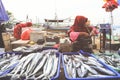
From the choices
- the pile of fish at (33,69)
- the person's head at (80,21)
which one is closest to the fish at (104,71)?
the pile of fish at (33,69)

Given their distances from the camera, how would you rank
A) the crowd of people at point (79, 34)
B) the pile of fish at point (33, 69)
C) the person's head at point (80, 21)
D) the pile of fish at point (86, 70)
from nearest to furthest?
the pile of fish at point (33, 69) → the pile of fish at point (86, 70) → the crowd of people at point (79, 34) → the person's head at point (80, 21)

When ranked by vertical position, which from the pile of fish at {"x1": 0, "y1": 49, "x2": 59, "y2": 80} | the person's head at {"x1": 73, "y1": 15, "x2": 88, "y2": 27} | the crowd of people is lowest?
the pile of fish at {"x1": 0, "y1": 49, "x2": 59, "y2": 80}

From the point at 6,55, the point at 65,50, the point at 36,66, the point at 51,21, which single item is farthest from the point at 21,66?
the point at 51,21

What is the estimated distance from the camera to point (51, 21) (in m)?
22.3

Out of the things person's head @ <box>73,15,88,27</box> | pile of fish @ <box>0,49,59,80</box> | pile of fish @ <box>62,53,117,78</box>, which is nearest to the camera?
pile of fish @ <box>0,49,59,80</box>

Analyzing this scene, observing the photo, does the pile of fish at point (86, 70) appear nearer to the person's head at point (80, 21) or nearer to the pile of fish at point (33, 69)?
the pile of fish at point (33, 69)

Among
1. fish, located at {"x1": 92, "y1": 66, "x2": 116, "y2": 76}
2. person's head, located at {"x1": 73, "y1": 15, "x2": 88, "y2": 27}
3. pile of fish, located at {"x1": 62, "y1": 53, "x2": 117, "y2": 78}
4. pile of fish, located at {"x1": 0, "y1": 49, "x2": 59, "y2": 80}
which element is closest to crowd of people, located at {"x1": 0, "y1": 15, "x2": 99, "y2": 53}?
person's head, located at {"x1": 73, "y1": 15, "x2": 88, "y2": 27}

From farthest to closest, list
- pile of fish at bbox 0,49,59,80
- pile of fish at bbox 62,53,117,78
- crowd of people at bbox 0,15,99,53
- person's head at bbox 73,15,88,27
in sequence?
person's head at bbox 73,15,88,27 < crowd of people at bbox 0,15,99,53 < pile of fish at bbox 62,53,117,78 < pile of fish at bbox 0,49,59,80

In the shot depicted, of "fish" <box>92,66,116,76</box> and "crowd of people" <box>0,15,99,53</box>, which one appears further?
"crowd of people" <box>0,15,99,53</box>

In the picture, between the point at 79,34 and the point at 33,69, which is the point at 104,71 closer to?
the point at 33,69

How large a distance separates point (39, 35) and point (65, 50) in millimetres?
2294

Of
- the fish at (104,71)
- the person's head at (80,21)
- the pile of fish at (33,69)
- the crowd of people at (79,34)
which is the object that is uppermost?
the person's head at (80,21)

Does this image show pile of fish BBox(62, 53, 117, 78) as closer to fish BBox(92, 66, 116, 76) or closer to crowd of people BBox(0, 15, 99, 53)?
fish BBox(92, 66, 116, 76)

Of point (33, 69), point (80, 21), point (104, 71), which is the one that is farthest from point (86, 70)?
point (80, 21)
